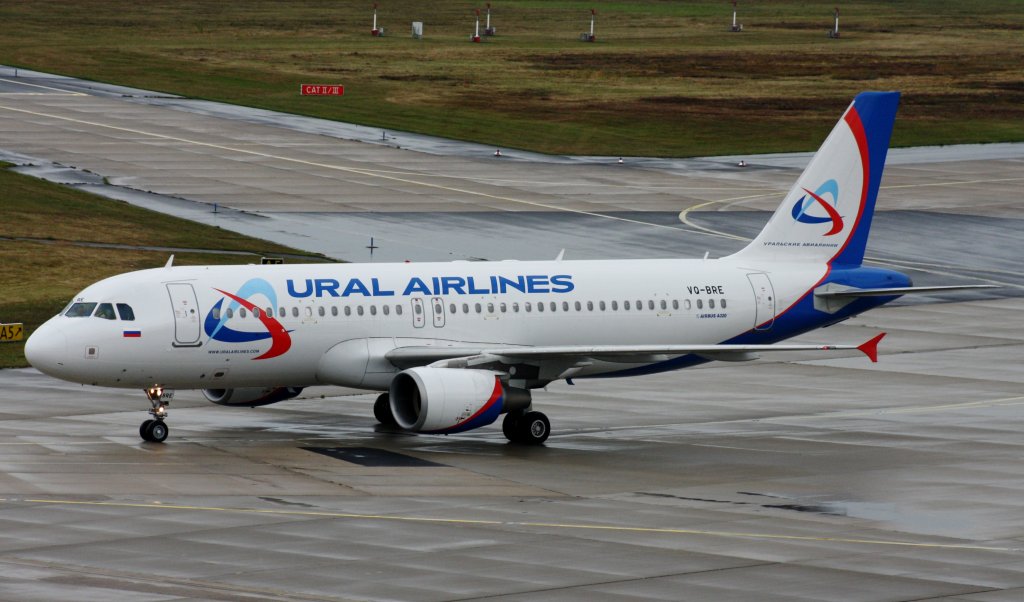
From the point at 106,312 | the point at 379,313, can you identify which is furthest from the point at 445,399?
the point at 106,312

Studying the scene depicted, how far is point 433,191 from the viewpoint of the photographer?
287ft

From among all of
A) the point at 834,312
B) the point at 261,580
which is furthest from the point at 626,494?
the point at 834,312

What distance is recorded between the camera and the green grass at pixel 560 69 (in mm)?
111562

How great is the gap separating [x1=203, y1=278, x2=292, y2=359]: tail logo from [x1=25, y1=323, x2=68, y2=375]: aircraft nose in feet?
10.6

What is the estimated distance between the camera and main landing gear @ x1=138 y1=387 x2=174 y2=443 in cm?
4034

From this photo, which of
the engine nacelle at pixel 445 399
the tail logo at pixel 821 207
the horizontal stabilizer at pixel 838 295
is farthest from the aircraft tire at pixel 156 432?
the tail logo at pixel 821 207

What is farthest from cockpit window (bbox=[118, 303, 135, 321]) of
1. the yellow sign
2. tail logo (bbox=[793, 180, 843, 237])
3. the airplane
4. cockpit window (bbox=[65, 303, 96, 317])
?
tail logo (bbox=[793, 180, 843, 237])

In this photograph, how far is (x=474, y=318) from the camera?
42781mm

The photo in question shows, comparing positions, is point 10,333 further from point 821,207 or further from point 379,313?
point 821,207

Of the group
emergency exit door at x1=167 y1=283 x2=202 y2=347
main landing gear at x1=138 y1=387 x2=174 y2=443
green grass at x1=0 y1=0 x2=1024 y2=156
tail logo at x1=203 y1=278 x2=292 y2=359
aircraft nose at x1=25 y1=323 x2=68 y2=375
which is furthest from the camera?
green grass at x1=0 y1=0 x2=1024 y2=156

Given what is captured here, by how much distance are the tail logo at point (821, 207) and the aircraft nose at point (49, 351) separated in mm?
20222

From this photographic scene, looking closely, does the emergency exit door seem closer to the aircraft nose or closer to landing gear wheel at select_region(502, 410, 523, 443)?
the aircraft nose

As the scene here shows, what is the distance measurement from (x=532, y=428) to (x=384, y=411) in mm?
4721

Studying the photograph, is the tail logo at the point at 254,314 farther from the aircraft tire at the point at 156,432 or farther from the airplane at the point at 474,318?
the aircraft tire at the point at 156,432
